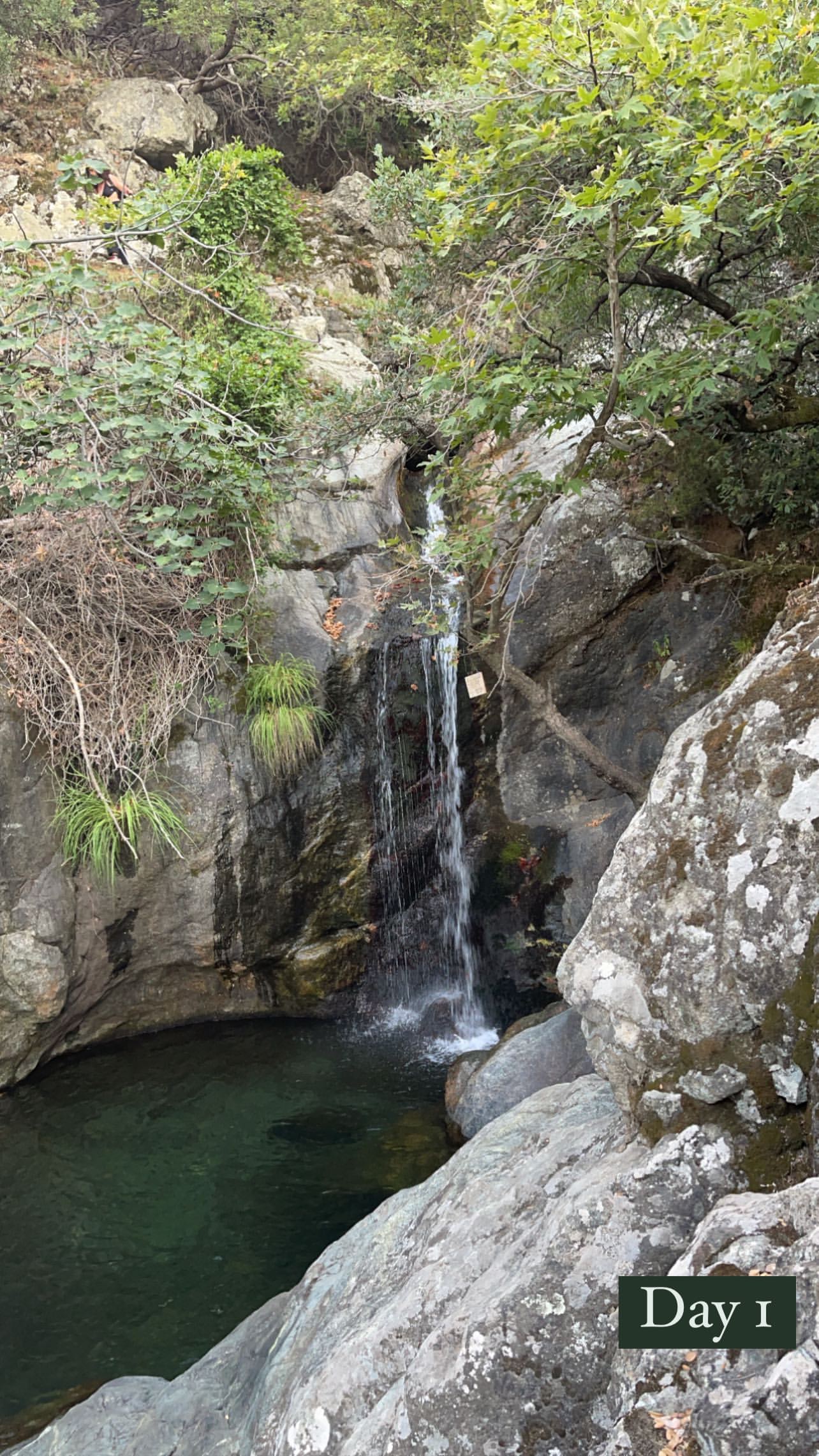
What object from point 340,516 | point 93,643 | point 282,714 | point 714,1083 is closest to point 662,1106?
point 714,1083

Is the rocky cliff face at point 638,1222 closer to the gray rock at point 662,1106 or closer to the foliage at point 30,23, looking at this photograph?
the gray rock at point 662,1106

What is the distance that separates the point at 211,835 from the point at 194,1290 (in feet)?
10.3

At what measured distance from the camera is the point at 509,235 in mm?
5391

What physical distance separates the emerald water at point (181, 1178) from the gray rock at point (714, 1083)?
3.14 meters

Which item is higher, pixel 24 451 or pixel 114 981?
pixel 24 451

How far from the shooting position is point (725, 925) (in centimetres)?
251

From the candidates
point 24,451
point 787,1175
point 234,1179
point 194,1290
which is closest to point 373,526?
point 24,451

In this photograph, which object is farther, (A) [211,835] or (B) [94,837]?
(A) [211,835]

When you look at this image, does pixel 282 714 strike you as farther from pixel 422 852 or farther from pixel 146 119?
pixel 146 119

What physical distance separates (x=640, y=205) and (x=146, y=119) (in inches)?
399

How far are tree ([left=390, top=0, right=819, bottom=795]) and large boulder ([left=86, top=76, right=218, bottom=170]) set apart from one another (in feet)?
23.0

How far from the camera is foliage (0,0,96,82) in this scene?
37.4 feet

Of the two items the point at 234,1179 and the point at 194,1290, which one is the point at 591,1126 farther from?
the point at 234,1179

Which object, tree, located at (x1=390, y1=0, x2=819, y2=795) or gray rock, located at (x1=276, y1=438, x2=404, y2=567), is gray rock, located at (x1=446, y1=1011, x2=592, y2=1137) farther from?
gray rock, located at (x1=276, y1=438, x2=404, y2=567)
